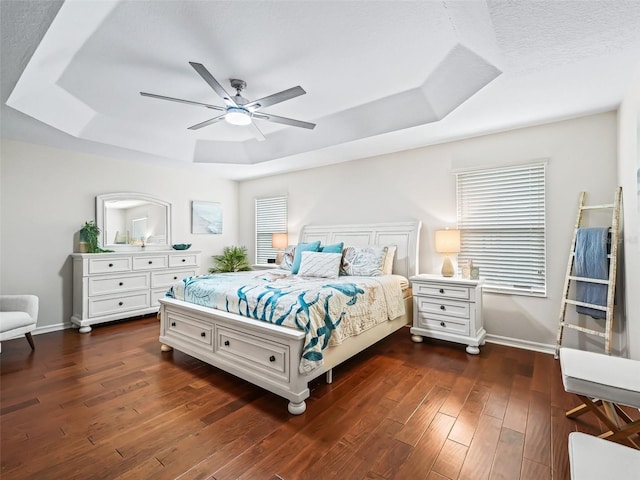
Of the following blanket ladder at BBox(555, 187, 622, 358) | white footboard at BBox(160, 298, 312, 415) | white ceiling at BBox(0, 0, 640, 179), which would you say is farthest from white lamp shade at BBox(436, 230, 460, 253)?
white footboard at BBox(160, 298, 312, 415)

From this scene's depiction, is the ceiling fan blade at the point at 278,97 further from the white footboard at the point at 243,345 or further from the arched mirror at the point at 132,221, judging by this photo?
the arched mirror at the point at 132,221

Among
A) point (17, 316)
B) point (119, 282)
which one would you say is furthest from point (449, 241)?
point (17, 316)

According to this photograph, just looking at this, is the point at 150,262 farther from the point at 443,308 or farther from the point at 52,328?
the point at 443,308

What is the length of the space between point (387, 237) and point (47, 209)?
15.6 feet

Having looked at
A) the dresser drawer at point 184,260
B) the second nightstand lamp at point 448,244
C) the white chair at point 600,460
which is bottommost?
the white chair at point 600,460

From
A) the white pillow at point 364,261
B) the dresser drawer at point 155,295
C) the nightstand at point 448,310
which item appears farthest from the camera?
the dresser drawer at point 155,295

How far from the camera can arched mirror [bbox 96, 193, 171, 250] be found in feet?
15.4

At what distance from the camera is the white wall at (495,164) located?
313 centimetres

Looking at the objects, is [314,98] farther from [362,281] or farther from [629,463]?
[629,463]

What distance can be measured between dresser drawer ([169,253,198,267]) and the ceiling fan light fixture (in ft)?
10.1

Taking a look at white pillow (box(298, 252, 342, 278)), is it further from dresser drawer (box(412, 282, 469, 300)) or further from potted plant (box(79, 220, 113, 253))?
potted plant (box(79, 220, 113, 253))

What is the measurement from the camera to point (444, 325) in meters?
3.47

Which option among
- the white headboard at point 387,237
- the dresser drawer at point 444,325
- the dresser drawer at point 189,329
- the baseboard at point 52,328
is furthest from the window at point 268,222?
the baseboard at point 52,328

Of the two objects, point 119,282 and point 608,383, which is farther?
point 119,282
